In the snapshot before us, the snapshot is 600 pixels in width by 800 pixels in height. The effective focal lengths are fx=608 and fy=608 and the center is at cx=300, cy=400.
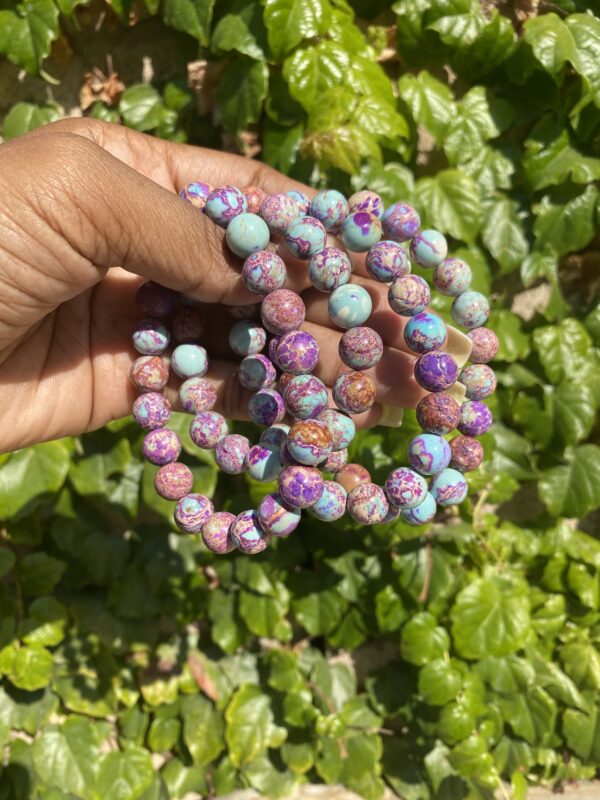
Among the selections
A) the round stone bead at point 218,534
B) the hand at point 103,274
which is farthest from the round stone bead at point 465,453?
the round stone bead at point 218,534

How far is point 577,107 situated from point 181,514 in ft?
3.78

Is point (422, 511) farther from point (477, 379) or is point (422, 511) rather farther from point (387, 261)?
point (387, 261)

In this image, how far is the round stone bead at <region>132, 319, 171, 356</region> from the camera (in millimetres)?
915

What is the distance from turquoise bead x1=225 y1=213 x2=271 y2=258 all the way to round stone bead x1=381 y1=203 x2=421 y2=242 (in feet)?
0.60

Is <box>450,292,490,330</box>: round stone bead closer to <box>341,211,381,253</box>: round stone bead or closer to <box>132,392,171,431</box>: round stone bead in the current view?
<box>341,211,381,253</box>: round stone bead

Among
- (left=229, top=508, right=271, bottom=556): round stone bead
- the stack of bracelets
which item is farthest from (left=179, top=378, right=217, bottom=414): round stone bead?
(left=229, top=508, right=271, bottom=556): round stone bead

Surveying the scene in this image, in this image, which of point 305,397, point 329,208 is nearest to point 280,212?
point 329,208

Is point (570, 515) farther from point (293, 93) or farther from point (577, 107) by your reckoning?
point (293, 93)

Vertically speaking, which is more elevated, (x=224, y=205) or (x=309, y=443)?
(x=224, y=205)

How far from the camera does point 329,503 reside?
0.76 m

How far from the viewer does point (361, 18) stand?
1.33 metres

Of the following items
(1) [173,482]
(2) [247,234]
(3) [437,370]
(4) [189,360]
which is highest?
(2) [247,234]

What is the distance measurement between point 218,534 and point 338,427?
0.69 feet

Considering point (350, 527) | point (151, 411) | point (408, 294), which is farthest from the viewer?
point (350, 527)
